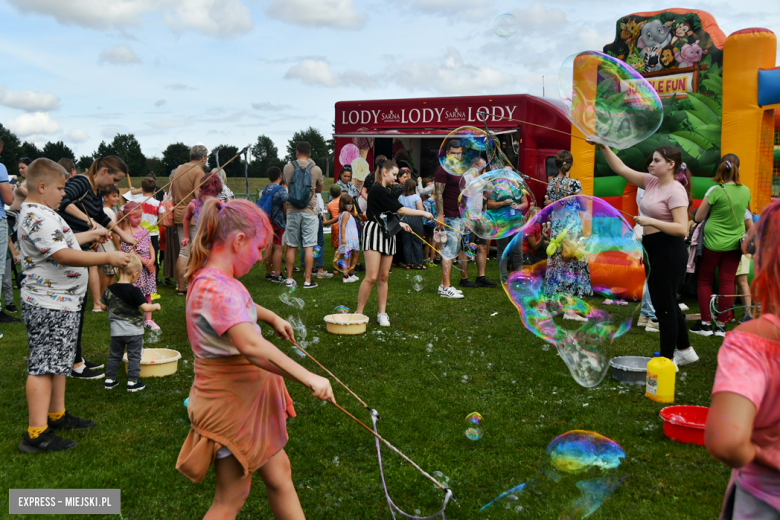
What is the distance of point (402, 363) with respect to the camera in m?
5.07

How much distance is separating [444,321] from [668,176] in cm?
305

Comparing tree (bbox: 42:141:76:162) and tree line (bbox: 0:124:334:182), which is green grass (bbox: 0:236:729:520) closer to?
tree line (bbox: 0:124:334:182)

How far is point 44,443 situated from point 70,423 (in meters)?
0.33

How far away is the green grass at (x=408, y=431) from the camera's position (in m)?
2.93

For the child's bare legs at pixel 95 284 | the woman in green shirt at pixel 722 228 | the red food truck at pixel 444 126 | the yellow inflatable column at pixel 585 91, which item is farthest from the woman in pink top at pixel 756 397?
the red food truck at pixel 444 126

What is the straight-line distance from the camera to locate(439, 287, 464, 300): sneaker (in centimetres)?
812

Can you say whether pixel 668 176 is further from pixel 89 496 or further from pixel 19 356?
pixel 19 356

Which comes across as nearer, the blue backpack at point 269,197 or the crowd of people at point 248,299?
the crowd of people at point 248,299

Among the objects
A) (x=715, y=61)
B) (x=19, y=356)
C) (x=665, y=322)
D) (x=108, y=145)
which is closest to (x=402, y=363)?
(x=665, y=322)

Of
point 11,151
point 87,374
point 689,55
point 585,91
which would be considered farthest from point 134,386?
point 11,151

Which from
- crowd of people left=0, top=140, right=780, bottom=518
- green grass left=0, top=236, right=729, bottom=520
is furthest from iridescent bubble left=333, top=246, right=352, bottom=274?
green grass left=0, top=236, right=729, bottom=520

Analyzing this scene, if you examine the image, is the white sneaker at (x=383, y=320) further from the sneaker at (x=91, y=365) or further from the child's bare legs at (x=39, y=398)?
the child's bare legs at (x=39, y=398)

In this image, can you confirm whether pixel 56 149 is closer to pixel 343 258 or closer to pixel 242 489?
pixel 343 258

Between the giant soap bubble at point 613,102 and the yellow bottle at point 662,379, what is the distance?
1.59m
